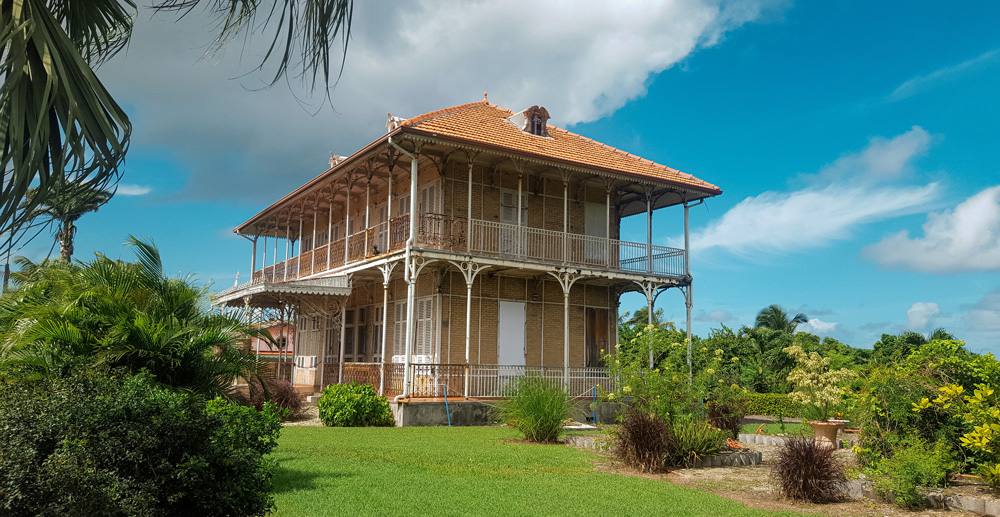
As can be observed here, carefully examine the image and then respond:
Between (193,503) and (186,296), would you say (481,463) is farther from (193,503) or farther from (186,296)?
(193,503)

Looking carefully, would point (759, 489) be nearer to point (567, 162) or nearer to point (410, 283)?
point (410, 283)

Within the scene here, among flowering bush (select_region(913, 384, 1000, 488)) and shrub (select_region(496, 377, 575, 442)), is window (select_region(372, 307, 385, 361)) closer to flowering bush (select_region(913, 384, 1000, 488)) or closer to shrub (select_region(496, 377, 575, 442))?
shrub (select_region(496, 377, 575, 442))

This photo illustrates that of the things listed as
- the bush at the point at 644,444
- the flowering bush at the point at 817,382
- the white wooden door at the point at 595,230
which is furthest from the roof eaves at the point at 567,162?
the bush at the point at 644,444

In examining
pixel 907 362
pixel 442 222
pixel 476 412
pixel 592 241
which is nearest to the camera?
pixel 907 362

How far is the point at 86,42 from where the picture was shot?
3688 mm

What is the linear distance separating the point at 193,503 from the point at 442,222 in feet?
49.5

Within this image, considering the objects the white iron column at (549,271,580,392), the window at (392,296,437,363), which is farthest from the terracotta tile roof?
the window at (392,296,437,363)

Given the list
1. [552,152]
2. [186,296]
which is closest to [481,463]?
[186,296]

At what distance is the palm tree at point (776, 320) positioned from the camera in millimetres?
39469

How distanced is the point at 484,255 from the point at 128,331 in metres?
12.0

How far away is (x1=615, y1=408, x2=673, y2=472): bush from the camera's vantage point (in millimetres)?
10680

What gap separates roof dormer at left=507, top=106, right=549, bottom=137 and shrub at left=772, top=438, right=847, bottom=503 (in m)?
15.0

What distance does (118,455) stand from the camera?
4.89m

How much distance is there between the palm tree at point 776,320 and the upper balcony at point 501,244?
20.1 m
